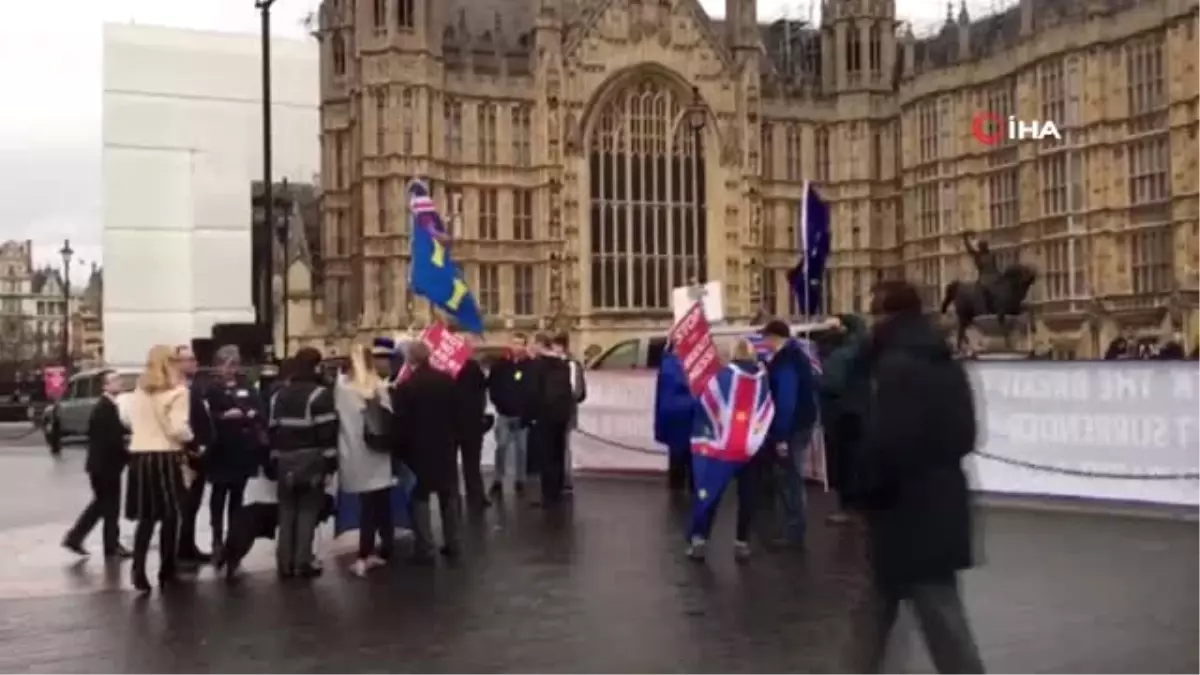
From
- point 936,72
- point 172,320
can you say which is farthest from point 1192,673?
point 936,72

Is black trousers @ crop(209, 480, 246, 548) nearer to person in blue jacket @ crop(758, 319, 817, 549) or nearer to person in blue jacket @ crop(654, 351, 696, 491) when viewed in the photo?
person in blue jacket @ crop(758, 319, 817, 549)

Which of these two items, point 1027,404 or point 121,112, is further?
point 121,112

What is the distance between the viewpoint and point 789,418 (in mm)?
14438

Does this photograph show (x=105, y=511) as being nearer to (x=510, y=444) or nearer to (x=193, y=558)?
(x=193, y=558)

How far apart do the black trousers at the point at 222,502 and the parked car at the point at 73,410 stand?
74.3ft

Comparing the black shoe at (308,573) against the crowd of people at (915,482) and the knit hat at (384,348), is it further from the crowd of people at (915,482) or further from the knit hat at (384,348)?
the crowd of people at (915,482)

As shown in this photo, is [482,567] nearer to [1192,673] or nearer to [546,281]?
[1192,673]

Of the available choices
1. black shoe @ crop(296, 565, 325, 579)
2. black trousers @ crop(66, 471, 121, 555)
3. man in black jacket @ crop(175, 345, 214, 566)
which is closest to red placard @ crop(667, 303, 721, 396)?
black shoe @ crop(296, 565, 325, 579)

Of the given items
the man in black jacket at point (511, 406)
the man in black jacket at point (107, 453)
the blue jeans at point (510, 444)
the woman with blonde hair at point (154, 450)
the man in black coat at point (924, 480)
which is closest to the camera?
the man in black coat at point (924, 480)

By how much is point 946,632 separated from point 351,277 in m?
53.7

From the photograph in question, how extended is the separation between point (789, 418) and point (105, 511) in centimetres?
655

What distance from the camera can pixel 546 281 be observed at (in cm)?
6044

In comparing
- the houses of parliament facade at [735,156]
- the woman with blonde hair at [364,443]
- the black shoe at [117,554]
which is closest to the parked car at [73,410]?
the houses of parliament facade at [735,156]

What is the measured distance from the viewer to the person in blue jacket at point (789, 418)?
1445cm
